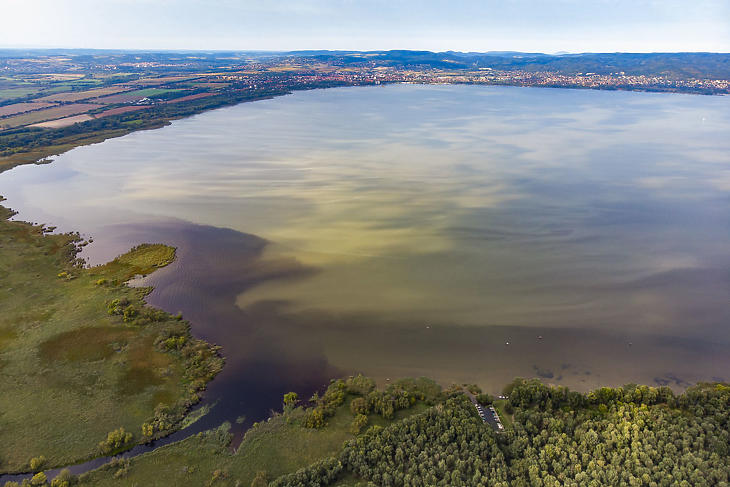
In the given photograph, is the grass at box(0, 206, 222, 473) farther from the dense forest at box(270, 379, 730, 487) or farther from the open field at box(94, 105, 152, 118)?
the open field at box(94, 105, 152, 118)

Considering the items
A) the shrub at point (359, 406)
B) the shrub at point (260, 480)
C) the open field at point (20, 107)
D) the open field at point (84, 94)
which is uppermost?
the open field at point (84, 94)

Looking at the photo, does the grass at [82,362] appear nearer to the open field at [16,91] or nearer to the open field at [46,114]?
the open field at [46,114]

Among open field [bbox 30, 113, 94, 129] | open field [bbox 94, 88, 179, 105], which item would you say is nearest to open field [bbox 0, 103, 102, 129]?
open field [bbox 30, 113, 94, 129]

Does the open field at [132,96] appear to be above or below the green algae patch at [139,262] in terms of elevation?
above

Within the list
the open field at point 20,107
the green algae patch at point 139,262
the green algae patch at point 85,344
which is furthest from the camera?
the open field at point 20,107

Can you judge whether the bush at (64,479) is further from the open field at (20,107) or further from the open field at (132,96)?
the open field at (132,96)

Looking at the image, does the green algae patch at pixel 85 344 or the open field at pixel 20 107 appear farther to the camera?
the open field at pixel 20 107

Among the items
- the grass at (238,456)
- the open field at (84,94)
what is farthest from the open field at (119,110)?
the grass at (238,456)

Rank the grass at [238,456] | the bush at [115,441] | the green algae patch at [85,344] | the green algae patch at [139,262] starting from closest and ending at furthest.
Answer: the grass at [238,456] < the bush at [115,441] < the green algae patch at [85,344] < the green algae patch at [139,262]

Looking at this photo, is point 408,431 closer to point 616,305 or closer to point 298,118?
point 616,305
